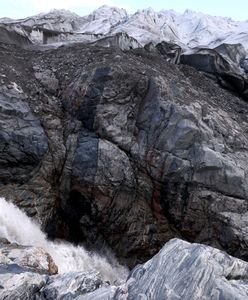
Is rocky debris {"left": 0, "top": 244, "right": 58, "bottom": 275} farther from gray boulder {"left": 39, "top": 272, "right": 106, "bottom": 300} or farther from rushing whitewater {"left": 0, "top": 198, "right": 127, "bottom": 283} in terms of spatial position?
rushing whitewater {"left": 0, "top": 198, "right": 127, "bottom": 283}

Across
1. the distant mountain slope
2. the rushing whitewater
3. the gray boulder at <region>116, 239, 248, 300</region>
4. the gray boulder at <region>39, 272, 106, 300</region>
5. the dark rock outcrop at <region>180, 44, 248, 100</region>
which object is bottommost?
the rushing whitewater

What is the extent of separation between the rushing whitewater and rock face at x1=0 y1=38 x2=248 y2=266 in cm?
78

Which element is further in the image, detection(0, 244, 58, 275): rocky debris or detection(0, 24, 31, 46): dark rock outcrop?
detection(0, 24, 31, 46): dark rock outcrop

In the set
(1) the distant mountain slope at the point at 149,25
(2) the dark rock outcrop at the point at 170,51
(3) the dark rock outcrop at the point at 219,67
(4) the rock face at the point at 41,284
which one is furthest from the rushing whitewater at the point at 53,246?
(1) the distant mountain slope at the point at 149,25

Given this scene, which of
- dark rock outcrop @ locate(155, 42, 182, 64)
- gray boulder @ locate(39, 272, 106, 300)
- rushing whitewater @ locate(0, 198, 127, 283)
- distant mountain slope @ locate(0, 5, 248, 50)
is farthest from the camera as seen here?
distant mountain slope @ locate(0, 5, 248, 50)

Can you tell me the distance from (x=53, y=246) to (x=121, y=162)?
595cm

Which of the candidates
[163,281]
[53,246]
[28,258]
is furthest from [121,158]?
[163,281]

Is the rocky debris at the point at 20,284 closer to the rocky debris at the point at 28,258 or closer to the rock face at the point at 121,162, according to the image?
the rocky debris at the point at 28,258

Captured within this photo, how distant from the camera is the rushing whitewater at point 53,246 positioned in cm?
1964

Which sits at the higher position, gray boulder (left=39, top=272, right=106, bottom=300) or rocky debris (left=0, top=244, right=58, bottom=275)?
gray boulder (left=39, top=272, right=106, bottom=300)

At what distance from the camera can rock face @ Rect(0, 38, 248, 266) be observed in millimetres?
22875

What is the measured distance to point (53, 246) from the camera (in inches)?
841

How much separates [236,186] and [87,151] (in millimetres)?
8673

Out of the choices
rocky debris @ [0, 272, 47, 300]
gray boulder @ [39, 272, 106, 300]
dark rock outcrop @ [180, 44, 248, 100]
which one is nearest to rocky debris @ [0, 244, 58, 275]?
rocky debris @ [0, 272, 47, 300]
